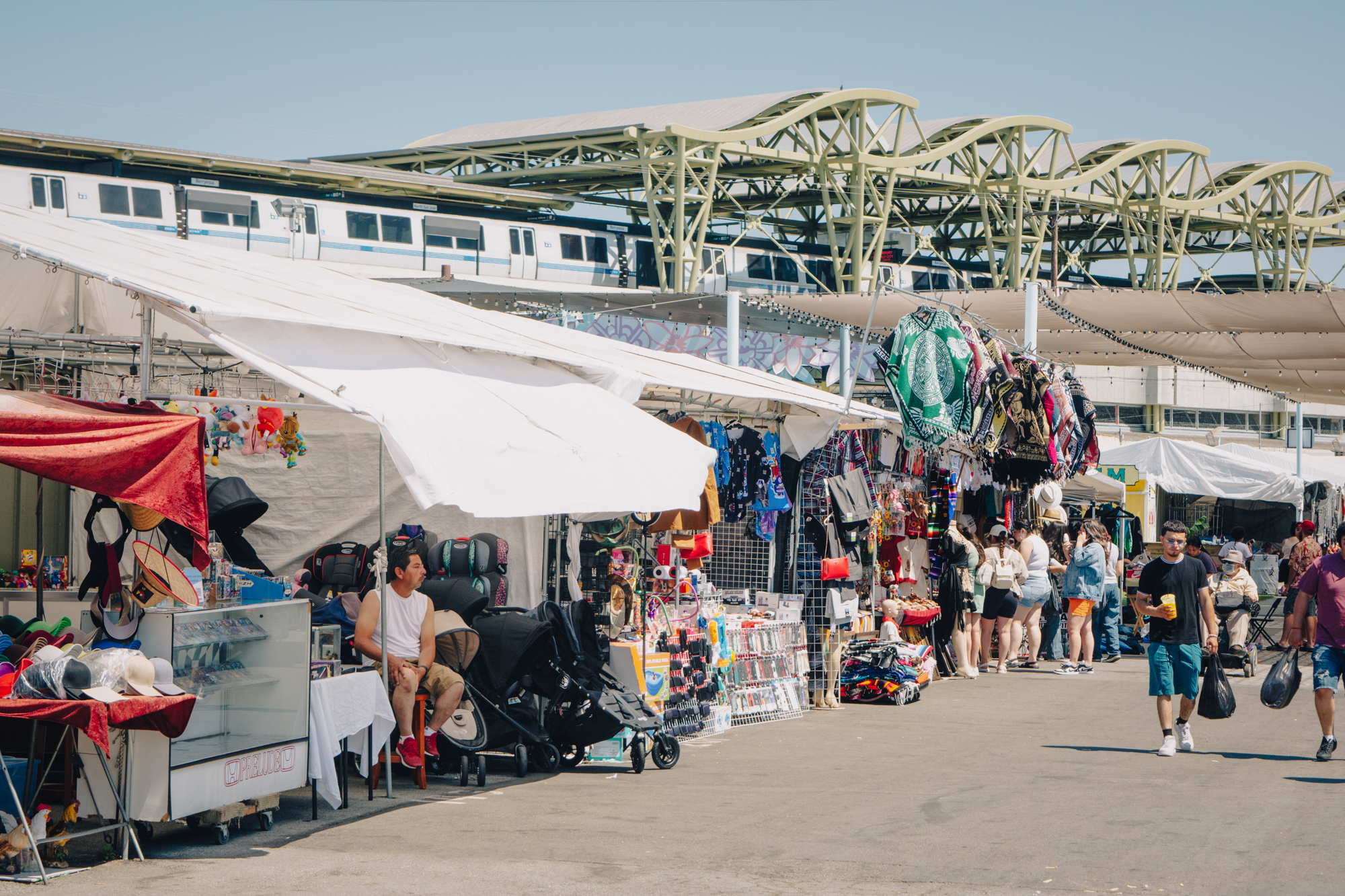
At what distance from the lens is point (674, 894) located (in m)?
5.53

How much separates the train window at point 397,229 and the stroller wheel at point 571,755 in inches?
1048

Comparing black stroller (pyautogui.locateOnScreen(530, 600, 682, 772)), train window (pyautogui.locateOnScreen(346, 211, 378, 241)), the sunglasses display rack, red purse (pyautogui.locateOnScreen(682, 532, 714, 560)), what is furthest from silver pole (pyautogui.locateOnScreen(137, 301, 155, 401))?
train window (pyautogui.locateOnScreen(346, 211, 378, 241))

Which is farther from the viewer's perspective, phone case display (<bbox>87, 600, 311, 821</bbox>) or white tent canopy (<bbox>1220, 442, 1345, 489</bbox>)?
white tent canopy (<bbox>1220, 442, 1345, 489</bbox>)

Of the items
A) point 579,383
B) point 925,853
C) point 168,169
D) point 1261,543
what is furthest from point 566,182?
point 925,853

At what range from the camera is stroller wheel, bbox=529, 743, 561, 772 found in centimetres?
837

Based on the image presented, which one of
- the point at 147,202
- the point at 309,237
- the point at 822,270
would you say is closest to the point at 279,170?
the point at 309,237

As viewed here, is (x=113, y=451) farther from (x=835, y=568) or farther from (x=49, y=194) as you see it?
(x=49, y=194)

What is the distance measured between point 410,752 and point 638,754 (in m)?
1.44

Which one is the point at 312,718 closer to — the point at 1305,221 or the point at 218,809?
the point at 218,809

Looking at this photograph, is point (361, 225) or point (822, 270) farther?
point (822, 270)

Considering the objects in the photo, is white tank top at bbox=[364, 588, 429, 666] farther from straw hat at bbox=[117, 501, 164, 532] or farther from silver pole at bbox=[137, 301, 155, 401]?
silver pole at bbox=[137, 301, 155, 401]

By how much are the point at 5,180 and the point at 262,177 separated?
6909 mm

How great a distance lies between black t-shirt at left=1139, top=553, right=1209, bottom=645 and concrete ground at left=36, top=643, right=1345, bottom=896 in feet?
2.73

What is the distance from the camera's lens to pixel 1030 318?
15.1m
